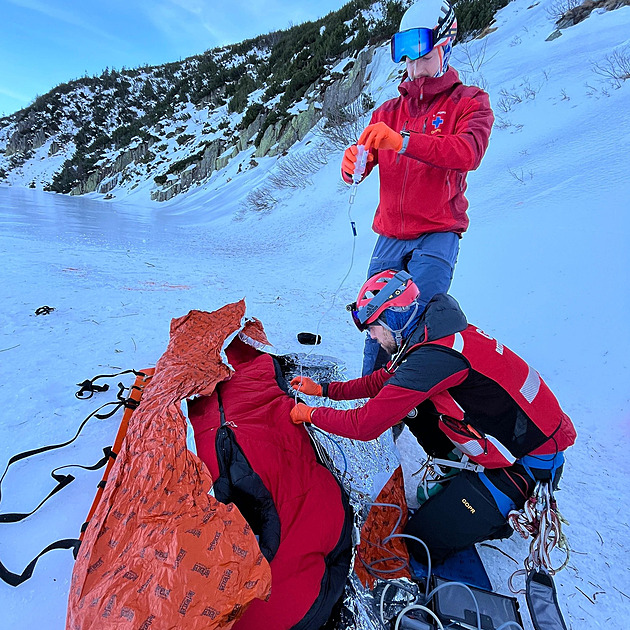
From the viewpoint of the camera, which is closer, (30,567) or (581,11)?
(30,567)

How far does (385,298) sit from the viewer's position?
1.54m

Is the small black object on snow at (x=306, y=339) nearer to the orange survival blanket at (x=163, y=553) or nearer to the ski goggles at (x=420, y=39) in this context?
the orange survival blanket at (x=163, y=553)

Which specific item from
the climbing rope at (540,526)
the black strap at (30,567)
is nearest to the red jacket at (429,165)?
the climbing rope at (540,526)

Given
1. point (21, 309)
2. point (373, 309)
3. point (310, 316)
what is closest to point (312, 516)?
point (373, 309)

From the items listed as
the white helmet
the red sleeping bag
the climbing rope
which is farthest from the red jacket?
the climbing rope

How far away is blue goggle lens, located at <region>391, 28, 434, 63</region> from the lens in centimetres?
163

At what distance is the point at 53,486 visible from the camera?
151 cm

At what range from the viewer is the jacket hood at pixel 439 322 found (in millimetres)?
1394

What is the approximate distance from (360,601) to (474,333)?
101 centimetres

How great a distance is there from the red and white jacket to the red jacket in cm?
60

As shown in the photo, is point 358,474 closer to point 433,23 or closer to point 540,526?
point 540,526

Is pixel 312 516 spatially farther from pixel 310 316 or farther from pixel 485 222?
pixel 485 222

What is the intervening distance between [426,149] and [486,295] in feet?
7.60

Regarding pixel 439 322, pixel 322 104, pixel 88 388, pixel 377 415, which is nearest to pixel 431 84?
pixel 439 322
